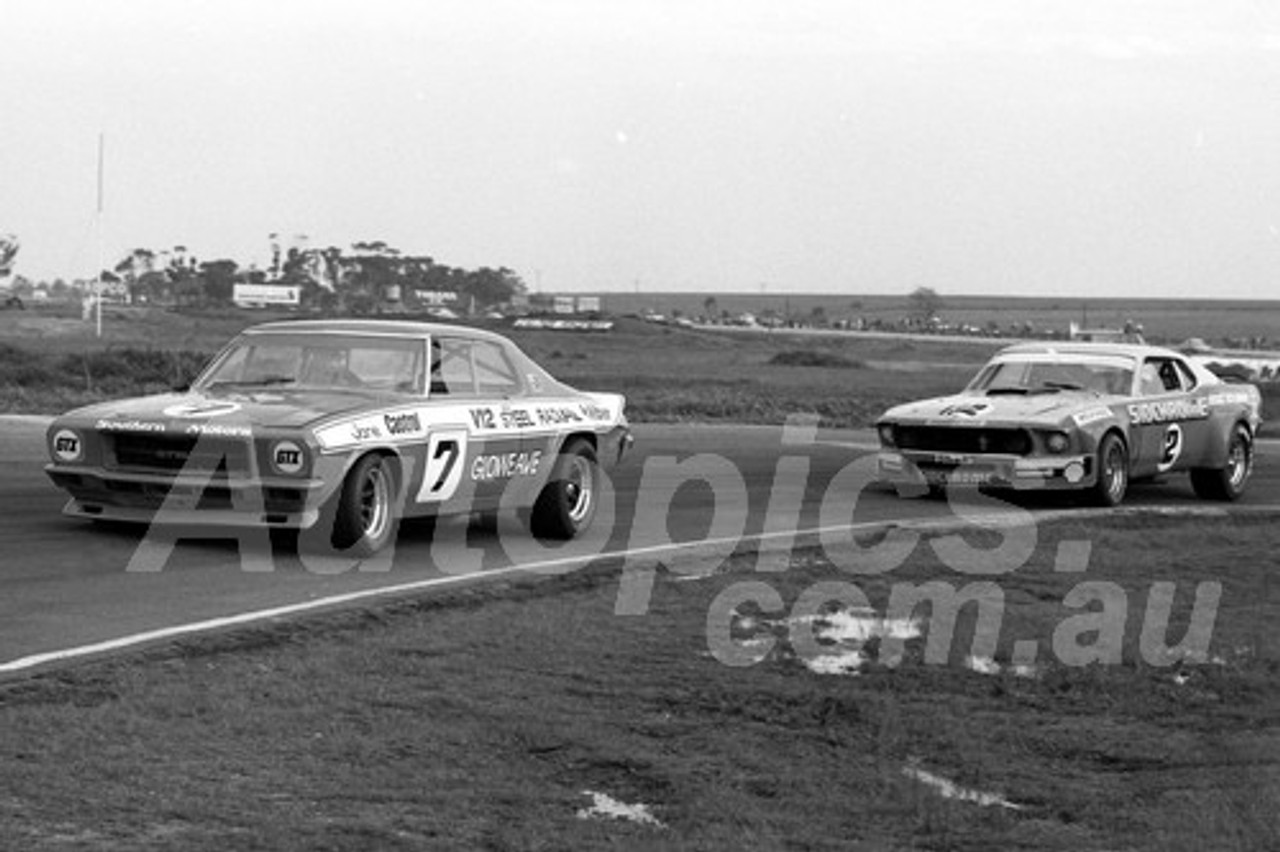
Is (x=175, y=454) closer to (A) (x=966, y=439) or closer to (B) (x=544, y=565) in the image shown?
(B) (x=544, y=565)

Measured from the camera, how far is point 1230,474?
58.7ft

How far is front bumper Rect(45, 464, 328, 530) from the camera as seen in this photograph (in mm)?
10750

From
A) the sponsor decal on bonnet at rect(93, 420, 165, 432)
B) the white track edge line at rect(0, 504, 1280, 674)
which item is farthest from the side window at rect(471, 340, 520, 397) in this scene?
the sponsor decal on bonnet at rect(93, 420, 165, 432)

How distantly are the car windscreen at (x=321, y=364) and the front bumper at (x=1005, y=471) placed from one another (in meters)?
5.47

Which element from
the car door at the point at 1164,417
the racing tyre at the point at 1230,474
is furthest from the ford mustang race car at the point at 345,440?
the racing tyre at the point at 1230,474

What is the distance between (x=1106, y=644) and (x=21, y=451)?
10.4 metres

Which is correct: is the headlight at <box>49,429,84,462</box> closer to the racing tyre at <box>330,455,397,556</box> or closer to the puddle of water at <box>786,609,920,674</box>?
the racing tyre at <box>330,455,397,556</box>

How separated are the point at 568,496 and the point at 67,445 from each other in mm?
3227

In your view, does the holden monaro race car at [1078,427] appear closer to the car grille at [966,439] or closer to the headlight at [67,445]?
the car grille at [966,439]

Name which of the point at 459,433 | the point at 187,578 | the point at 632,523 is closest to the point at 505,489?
the point at 459,433

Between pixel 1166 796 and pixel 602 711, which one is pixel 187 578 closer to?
pixel 602 711

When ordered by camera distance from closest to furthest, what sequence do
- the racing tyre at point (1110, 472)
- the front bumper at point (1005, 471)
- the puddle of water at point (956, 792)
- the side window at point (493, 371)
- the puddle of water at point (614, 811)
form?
the puddle of water at point (614, 811)
the puddle of water at point (956, 792)
the side window at point (493, 371)
the front bumper at point (1005, 471)
the racing tyre at point (1110, 472)

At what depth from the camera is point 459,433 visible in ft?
38.9

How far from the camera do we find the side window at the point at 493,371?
12500 mm
